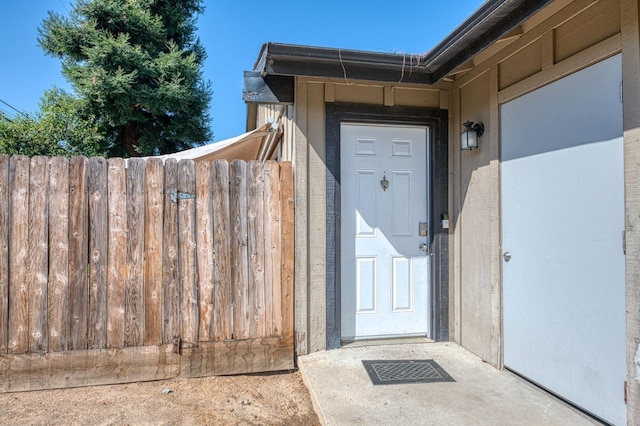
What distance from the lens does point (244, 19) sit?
1180 centimetres

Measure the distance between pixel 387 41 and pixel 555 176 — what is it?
5.72ft

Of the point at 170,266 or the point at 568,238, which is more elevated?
the point at 568,238

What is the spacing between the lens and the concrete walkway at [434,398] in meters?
2.35

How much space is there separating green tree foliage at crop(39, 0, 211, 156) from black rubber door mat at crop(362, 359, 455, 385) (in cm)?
1055

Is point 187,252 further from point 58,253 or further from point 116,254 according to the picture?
point 58,253

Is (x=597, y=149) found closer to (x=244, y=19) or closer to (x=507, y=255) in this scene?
(x=507, y=255)

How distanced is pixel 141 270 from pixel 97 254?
35cm

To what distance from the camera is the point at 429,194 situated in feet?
12.3

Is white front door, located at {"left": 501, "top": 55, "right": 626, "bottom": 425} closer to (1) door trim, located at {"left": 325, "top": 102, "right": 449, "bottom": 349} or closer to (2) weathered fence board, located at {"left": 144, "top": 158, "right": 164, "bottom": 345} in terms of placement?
(1) door trim, located at {"left": 325, "top": 102, "right": 449, "bottom": 349}

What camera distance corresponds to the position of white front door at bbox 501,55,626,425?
7.13 feet

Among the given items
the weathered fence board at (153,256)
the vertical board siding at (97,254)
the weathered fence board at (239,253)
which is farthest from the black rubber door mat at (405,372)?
the vertical board siding at (97,254)

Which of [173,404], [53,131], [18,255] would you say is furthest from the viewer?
[53,131]

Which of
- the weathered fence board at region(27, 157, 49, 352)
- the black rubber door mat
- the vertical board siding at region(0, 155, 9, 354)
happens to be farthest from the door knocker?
the vertical board siding at region(0, 155, 9, 354)

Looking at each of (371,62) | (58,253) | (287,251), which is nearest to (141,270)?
(58,253)
